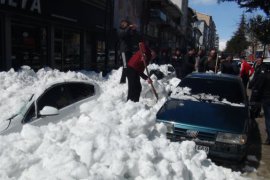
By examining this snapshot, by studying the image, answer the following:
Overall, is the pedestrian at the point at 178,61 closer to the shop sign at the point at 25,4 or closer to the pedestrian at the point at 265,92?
the shop sign at the point at 25,4

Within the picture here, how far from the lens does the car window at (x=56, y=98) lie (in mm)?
5273

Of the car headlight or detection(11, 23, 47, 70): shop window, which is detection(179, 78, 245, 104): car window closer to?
the car headlight

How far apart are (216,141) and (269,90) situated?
2619mm

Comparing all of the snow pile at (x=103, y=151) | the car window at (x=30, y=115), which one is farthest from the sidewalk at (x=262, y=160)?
the car window at (x=30, y=115)

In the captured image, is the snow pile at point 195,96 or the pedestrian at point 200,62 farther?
the pedestrian at point 200,62

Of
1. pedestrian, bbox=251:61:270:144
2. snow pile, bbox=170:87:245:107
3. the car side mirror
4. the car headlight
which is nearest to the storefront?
snow pile, bbox=170:87:245:107

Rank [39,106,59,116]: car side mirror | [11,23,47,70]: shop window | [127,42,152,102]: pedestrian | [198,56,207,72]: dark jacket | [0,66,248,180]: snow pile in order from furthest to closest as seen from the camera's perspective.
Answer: [11,23,47,70]: shop window < [198,56,207,72]: dark jacket < [127,42,152,102]: pedestrian < [39,106,59,116]: car side mirror < [0,66,248,180]: snow pile

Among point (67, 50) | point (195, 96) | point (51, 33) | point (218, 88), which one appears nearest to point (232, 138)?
point (195, 96)

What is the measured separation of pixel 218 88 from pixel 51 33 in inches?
440

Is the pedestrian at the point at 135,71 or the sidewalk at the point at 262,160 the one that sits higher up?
the pedestrian at the point at 135,71

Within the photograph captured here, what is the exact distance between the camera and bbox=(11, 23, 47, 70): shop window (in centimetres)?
1418

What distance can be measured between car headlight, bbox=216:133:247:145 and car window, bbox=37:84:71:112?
2.43 meters

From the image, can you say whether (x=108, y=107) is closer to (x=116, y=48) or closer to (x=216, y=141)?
(x=216, y=141)

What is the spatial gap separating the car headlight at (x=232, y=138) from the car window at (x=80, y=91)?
86.1 inches
